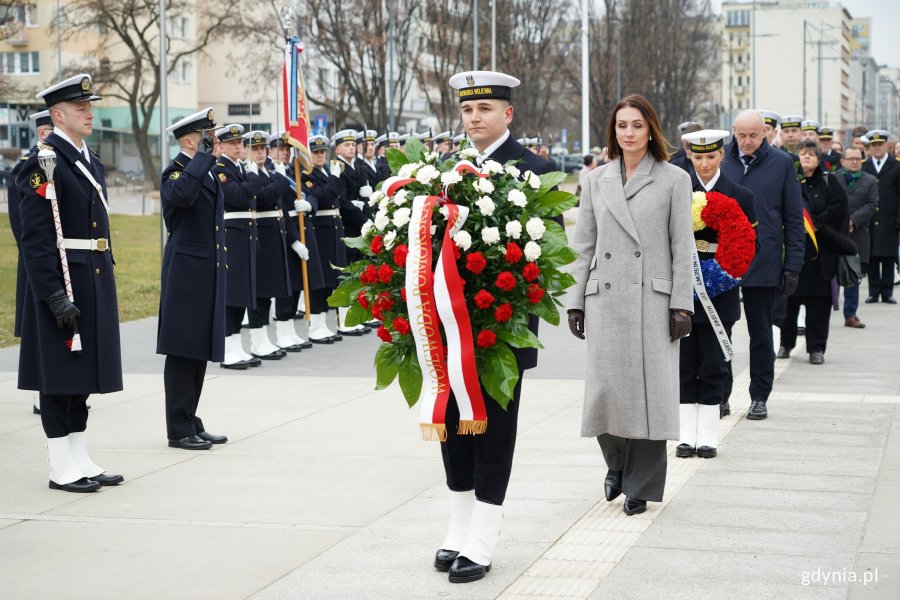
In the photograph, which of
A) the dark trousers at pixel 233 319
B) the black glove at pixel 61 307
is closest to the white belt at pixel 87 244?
the black glove at pixel 61 307

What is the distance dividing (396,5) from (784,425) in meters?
38.9

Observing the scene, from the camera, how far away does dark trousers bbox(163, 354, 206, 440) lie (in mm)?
8492

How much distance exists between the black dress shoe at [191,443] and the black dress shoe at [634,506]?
→ 9.99 feet

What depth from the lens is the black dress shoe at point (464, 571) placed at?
5.45 metres

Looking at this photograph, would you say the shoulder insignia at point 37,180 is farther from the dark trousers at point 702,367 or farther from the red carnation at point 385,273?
the dark trousers at point 702,367

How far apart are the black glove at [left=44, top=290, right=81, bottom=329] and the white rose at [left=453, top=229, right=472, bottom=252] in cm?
285

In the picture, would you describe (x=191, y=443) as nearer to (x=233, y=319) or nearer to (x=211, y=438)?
(x=211, y=438)

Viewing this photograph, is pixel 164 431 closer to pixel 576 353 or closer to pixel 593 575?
pixel 593 575

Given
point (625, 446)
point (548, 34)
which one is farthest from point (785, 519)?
point (548, 34)

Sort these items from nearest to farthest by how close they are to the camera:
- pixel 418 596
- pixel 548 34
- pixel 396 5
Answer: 1. pixel 418 596
2. pixel 396 5
3. pixel 548 34

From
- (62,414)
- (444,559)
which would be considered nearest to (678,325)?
(444,559)

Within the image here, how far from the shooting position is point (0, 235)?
32.6 metres

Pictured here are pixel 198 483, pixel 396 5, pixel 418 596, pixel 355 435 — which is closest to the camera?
pixel 418 596

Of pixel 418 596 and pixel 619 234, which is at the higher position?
pixel 619 234
